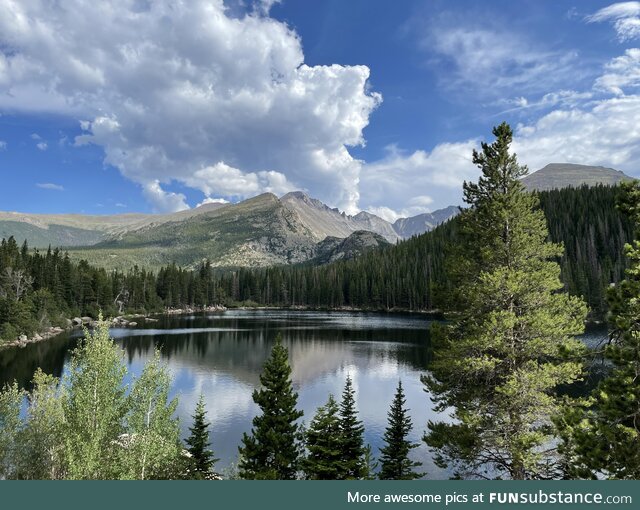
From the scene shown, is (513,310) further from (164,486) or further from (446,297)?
(164,486)

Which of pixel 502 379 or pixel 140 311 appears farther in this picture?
pixel 140 311

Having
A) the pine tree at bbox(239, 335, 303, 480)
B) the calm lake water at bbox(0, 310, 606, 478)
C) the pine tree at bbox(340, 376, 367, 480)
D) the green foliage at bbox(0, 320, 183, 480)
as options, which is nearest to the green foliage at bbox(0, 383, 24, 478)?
the green foliage at bbox(0, 320, 183, 480)

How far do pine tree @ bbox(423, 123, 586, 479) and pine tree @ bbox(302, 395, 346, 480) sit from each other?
4.69 m

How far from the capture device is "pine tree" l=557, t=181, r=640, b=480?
1077 cm

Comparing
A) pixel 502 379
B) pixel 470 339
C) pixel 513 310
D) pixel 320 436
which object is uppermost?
pixel 513 310

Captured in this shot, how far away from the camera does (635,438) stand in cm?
1081

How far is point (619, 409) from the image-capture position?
10930 mm

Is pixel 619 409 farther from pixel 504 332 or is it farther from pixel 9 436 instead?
pixel 9 436

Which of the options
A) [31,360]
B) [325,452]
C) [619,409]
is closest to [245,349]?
[31,360]

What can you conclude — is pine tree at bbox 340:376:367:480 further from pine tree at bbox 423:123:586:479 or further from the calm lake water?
the calm lake water

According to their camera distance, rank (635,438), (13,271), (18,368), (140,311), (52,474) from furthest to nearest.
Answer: (140,311)
(13,271)
(18,368)
(52,474)
(635,438)

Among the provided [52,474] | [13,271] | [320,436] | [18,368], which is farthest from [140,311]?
[320,436]

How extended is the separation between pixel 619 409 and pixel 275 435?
683 inches

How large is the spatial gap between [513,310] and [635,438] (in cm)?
921
